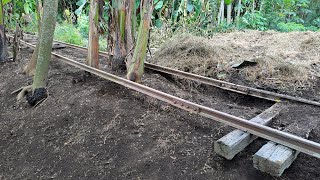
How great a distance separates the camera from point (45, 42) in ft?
16.5

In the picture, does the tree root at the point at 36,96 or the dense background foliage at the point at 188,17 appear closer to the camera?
the tree root at the point at 36,96

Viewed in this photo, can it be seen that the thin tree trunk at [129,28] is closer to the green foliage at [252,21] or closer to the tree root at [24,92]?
the tree root at [24,92]

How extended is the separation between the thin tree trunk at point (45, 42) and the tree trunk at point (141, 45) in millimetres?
1508

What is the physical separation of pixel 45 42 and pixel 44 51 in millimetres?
161

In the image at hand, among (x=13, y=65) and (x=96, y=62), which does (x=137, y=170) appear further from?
(x=13, y=65)

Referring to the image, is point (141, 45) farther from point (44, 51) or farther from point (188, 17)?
point (188, 17)

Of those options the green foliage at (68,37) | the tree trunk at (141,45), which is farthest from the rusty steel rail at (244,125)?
the green foliage at (68,37)

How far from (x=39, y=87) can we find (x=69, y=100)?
714 millimetres

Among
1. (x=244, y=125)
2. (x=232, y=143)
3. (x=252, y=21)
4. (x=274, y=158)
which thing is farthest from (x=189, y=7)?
(x=252, y=21)

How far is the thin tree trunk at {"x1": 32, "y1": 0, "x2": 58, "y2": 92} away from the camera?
4.95 meters

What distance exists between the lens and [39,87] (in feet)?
16.6

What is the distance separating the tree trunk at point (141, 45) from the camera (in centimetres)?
493

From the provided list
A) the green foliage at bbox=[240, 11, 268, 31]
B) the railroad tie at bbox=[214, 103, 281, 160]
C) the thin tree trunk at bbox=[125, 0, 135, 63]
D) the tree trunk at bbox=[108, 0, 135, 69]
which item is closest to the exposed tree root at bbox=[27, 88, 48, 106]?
the tree trunk at bbox=[108, 0, 135, 69]

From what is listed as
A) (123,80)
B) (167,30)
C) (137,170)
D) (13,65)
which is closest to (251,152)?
(137,170)
